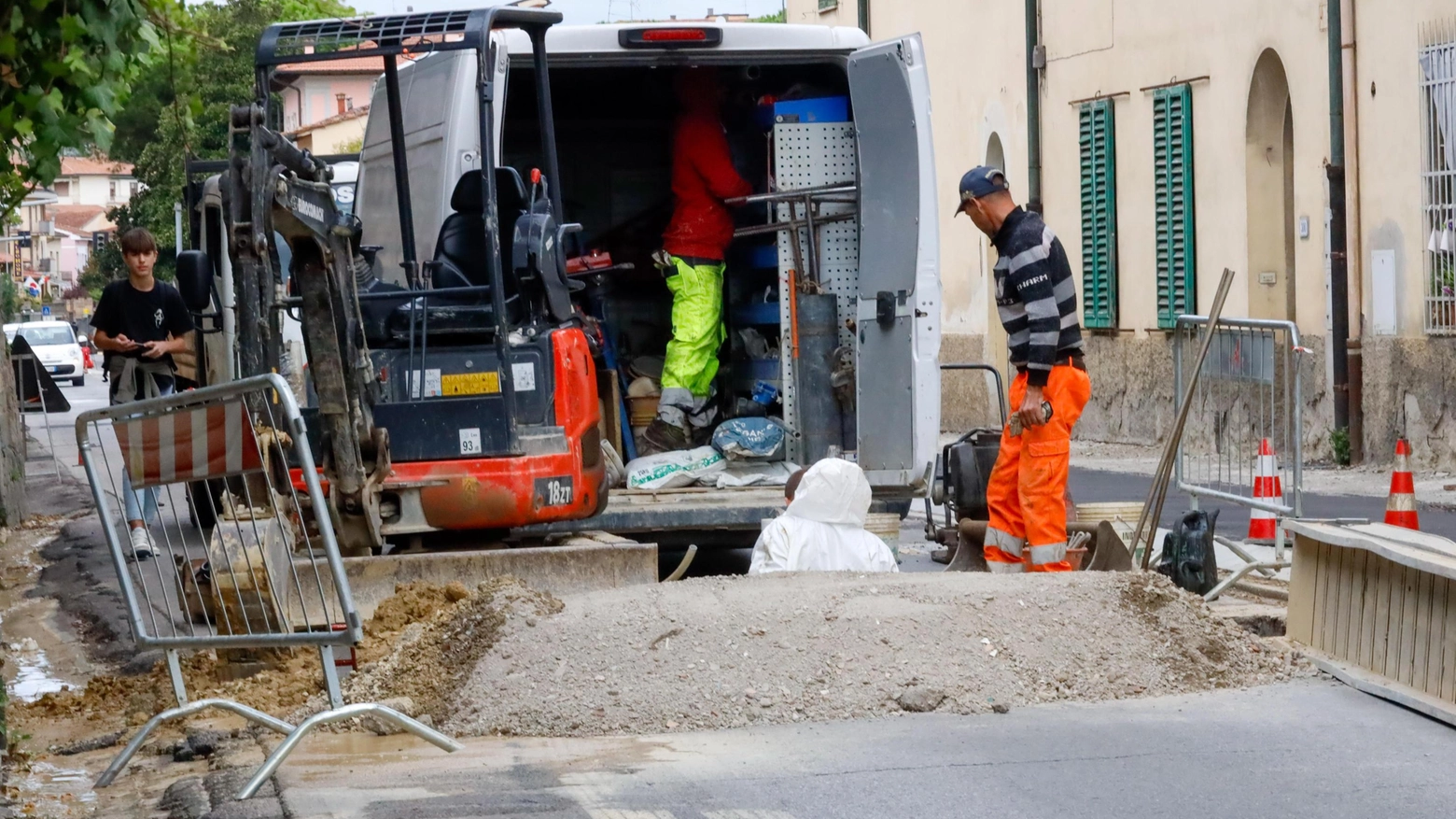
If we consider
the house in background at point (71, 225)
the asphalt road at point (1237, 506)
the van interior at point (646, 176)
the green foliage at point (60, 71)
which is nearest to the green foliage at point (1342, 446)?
the asphalt road at point (1237, 506)

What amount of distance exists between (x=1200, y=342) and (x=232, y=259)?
4621mm

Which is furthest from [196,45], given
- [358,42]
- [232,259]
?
[358,42]

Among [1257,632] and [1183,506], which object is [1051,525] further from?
[1183,506]

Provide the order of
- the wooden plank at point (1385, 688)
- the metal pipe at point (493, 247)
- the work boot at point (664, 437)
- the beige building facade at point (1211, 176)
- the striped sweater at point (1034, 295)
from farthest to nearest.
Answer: the beige building facade at point (1211, 176), the work boot at point (664, 437), the striped sweater at point (1034, 295), the metal pipe at point (493, 247), the wooden plank at point (1385, 688)

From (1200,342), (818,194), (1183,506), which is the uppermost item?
(818,194)

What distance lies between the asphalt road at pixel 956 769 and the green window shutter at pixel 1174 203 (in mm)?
13292

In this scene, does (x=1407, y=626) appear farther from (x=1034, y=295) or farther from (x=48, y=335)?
(x=48, y=335)

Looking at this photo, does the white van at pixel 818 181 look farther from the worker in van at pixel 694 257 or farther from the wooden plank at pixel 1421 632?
the wooden plank at pixel 1421 632

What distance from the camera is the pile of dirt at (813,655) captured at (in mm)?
6234

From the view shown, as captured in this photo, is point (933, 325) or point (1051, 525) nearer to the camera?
point (1051, 525)

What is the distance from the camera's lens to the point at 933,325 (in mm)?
9102

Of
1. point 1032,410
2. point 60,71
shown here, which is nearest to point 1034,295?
point 1032,410

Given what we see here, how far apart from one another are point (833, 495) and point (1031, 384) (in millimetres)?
1128

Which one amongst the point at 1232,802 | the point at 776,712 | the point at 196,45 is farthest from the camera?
the point at 196,45
